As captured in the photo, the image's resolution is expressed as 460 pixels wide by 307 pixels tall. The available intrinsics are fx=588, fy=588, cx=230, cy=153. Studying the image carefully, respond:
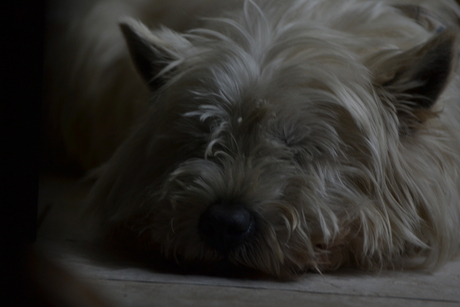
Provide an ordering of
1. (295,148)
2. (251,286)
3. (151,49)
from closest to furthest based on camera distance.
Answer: (251,286) → (295,148) → (151,49)

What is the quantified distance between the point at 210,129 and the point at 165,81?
1.06 feet

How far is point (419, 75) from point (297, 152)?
410 millimetres

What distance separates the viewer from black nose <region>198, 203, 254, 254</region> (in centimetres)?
149

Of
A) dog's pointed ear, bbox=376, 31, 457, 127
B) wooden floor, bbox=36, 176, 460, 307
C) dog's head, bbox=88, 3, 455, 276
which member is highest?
dog's pointed ear, bbox=376, 31, 457, 127

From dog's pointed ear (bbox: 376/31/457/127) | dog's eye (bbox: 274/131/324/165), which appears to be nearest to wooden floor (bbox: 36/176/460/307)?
dog's eye (bbox: 274/131/324/165)

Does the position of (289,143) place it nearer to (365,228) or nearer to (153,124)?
(365,228)

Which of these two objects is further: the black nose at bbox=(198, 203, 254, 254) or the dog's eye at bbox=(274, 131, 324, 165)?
the dog's eye at bbox=(274, 131, 324, 165)

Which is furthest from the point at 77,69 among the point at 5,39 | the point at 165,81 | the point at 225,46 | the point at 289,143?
the point at 5,39

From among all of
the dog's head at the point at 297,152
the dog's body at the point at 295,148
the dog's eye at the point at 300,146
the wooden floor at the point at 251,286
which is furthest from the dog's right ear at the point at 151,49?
the wooden floor at the point at 251,286

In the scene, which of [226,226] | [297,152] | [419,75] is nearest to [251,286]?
[226,226]

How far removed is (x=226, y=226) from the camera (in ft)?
4.90

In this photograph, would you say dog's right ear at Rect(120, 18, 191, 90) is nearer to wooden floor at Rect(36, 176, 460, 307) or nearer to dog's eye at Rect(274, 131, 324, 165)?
dog's eye at Rect(274, 131, 324, 165)

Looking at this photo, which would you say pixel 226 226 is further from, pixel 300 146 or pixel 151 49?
pixel 151 49

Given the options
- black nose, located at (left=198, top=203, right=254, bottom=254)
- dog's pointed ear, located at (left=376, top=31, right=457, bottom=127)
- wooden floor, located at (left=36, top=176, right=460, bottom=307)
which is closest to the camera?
wooden floor, located at (left=36, top=176, right=460, bottom=307)
